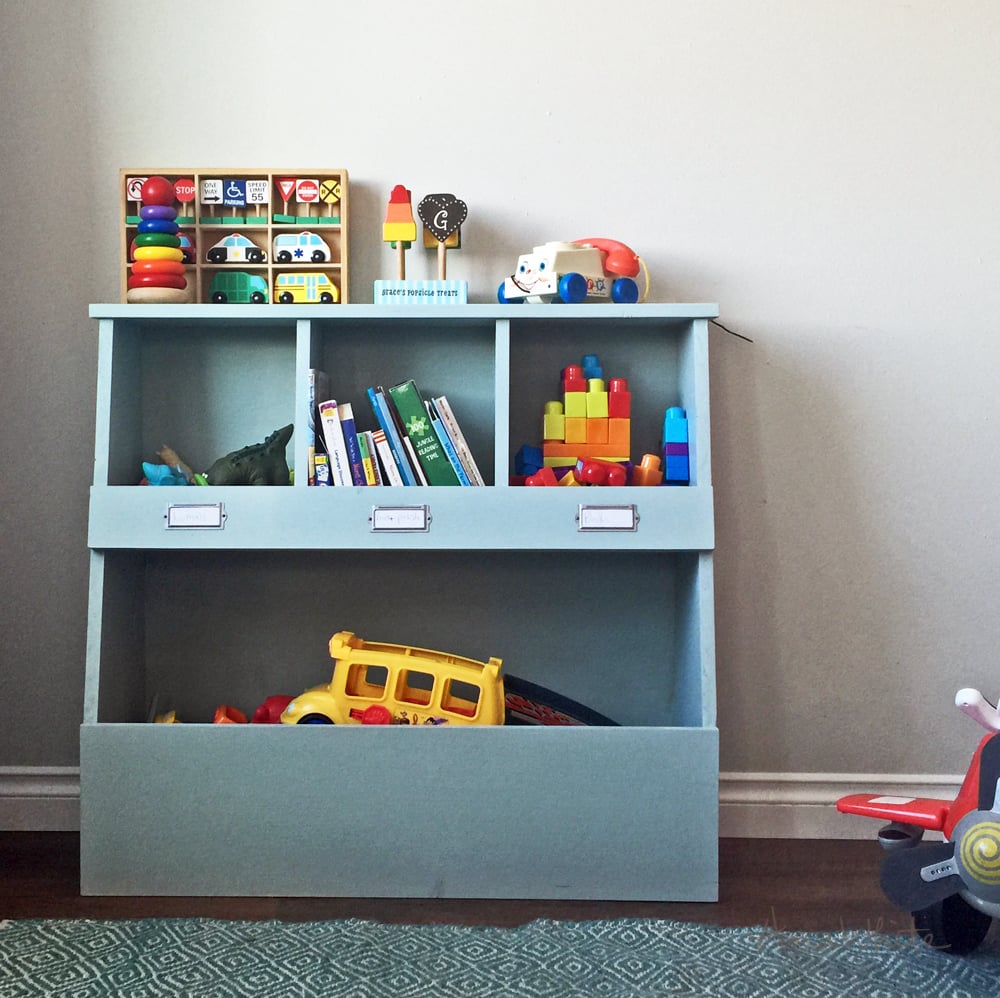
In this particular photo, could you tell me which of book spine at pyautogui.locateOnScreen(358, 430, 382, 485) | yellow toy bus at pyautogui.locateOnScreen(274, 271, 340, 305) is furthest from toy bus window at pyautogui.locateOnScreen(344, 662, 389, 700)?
yellow toy bus at pyautogui.locateOnScreen(274, 271, 340, 305)

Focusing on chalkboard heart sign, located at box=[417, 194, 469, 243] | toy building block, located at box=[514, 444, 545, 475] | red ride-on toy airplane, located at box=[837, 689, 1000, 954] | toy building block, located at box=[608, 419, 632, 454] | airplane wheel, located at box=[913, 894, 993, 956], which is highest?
chalkboard heart sign, located at box=[417, 194, 469, 243]

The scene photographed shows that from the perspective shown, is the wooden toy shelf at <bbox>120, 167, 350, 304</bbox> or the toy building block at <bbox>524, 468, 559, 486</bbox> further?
the wooden toy shelf at <bbox>120, 167, 350, 304</bbox>

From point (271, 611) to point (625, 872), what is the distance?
812 mm

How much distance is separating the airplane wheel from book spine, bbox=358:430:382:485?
107cm

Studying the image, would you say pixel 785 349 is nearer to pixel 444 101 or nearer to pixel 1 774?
pixel 444 101

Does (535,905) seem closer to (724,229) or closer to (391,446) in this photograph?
(391,446)

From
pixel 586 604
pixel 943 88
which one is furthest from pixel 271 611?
pixel 943 88

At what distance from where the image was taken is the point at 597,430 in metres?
1.91

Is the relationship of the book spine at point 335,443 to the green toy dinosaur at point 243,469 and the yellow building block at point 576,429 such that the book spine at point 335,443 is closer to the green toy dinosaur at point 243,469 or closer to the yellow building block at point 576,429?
the green toy dinosaur at point 243,469

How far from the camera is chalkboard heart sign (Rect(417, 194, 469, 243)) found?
195 cm

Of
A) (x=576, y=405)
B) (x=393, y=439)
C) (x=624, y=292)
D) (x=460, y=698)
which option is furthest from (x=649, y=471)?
(x=460, y=698)

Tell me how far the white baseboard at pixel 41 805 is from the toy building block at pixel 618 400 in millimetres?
1226

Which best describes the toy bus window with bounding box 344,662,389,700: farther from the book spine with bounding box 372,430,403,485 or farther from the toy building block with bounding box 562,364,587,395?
the toy building block with bounding box 562,364,587,395

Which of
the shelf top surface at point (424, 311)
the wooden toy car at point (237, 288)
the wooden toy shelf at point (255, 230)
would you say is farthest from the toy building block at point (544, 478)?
the wooden toy car at point (237, 288)
